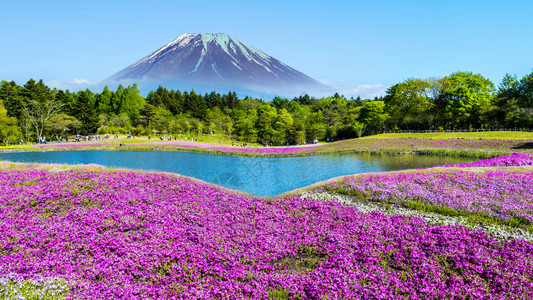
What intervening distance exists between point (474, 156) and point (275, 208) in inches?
1635

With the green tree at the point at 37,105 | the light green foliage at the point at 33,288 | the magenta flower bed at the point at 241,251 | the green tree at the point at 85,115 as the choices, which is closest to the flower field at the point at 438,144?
the magenta flower bed at the point at 241,251

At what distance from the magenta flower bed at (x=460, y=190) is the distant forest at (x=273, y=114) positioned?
57465 mm

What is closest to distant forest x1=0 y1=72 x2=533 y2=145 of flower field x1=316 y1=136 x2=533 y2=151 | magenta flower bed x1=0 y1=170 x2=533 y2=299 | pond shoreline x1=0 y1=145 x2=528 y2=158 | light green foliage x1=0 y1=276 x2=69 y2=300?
flower field x1=316 y1=136 x2=533 y2=151

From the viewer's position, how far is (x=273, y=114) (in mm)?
103938

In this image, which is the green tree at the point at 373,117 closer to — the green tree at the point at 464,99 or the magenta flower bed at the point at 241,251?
the green tree at the point at 464,99

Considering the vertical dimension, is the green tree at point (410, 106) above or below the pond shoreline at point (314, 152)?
above

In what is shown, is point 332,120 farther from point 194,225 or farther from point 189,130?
point 194,225

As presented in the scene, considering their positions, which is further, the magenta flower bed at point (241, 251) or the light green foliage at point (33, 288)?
the magenta flower bed at point (241, 251)

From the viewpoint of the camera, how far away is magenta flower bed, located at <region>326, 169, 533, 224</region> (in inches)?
523

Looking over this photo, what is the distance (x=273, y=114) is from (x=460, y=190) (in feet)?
294

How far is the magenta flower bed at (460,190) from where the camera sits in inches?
523

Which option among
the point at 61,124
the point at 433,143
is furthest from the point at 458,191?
the point at 61,124

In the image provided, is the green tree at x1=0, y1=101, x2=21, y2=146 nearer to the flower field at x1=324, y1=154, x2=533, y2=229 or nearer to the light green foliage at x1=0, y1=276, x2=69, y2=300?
the light green foliage at x1=0, y1=276, x2=69, y2=300

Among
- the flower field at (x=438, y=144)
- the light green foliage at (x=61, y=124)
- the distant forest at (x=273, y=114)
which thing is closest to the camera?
the flower field at (x=438, y=144)
